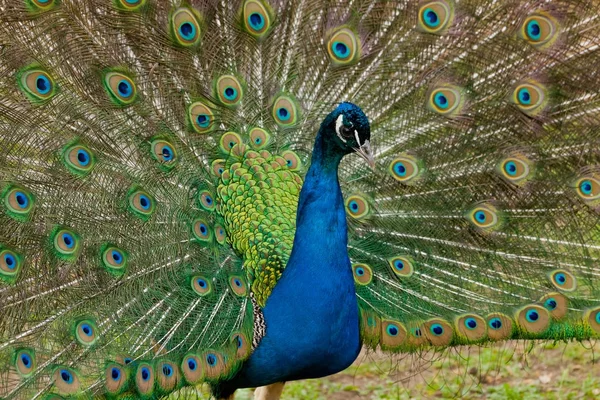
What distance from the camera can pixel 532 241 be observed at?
3.00 meters

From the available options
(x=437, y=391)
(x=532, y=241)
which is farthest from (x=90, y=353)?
(x=437, y=391)

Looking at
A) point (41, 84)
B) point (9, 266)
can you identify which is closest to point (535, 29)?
point (41, 84)

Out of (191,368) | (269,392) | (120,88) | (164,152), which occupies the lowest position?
(191,368)

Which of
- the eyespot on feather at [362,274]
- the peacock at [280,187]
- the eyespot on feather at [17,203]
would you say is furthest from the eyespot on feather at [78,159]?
the eyespot on feather at [362,274]

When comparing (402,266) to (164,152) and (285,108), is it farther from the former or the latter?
(164,152)

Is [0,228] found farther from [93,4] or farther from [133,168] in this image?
[93,4]

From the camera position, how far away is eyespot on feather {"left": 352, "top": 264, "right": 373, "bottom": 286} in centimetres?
306

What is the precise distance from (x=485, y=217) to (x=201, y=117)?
106 cm

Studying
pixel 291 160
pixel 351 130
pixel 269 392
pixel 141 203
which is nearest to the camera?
pixel 351 130

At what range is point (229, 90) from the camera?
2.90 metres

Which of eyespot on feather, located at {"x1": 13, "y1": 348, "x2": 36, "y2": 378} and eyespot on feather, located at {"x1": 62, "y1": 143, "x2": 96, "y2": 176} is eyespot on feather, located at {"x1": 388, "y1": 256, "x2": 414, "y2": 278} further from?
eyespot on feather, located at {"x1": 13, "y1": 348, "x2": 36, "y2": 378}

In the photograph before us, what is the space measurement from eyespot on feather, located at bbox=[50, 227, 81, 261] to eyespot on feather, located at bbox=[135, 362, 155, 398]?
432 mm

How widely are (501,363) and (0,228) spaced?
9.02ft

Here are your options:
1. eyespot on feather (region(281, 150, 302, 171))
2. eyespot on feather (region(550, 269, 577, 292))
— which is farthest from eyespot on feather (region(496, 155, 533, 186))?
eyespot on feather (region(281, 150, 302, 171))
